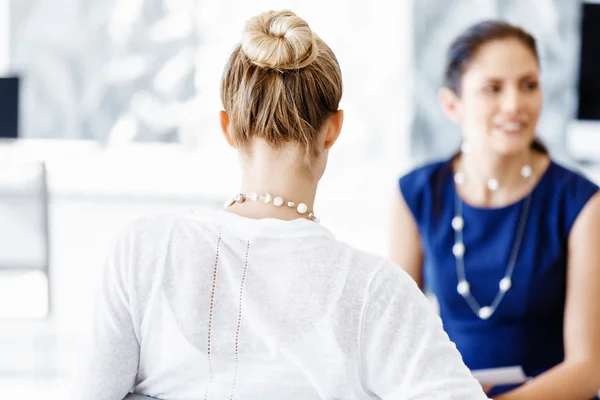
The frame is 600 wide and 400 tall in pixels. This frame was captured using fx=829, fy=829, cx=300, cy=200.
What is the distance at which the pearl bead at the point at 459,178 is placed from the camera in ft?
5.95

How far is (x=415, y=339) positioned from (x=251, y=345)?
180 millimetres

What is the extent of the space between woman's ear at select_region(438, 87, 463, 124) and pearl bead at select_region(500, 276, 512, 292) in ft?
1.18

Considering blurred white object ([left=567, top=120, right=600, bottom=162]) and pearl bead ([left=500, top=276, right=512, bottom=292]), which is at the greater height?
blurred white object ([left=567, top=120, right=600, bottom=162])

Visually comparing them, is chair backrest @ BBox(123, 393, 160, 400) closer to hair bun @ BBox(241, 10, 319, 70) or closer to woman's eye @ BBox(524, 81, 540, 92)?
hair bun @ BBox(241, 10, 319, 70)

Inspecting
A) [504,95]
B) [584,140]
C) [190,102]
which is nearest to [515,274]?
[504,95]

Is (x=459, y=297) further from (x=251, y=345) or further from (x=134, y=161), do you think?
(x=134, y=161)

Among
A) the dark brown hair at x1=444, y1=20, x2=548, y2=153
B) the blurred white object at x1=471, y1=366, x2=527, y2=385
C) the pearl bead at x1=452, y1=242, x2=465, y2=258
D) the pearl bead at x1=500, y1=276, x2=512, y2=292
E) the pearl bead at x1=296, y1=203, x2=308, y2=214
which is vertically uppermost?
the dark brown hair at x1=444, y1=20, x2=548, y2=153

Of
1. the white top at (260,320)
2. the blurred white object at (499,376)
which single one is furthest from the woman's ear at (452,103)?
the white top at (260,320)

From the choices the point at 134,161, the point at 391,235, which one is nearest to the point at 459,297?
the point at 391,235

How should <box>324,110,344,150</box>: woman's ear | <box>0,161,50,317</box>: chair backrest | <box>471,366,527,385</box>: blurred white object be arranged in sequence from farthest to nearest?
<box>0,161,50,317</box>: chair backrest, <box>471,366,527,385</box>: blurred white object, <box>324,110,344,150</box>: woman's ear

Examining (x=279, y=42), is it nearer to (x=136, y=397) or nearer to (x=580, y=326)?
(x=136, y=397)

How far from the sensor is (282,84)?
96 centimetres

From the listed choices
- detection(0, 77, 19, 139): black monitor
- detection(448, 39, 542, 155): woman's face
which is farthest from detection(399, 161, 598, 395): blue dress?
detection(0, 77, 19, 139): black monitor

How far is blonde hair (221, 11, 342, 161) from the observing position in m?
0.95
